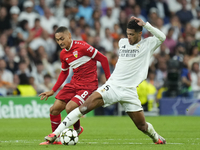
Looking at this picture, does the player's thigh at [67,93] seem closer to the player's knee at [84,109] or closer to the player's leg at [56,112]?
the player's leg at [56,112]

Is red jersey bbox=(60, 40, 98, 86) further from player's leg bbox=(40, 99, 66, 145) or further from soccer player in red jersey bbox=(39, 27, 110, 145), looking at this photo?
player's leg bbox=(40, 99, 66, 145)

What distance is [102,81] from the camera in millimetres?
15664

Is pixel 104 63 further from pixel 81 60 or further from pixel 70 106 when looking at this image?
pixel 70 106

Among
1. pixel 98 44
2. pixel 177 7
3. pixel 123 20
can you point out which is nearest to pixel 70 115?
pixel 98 44

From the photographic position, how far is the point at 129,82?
6918mm

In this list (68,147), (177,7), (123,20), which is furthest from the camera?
(177,7)

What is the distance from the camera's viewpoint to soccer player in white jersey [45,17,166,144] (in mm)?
6809

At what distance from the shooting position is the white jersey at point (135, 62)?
6926mm

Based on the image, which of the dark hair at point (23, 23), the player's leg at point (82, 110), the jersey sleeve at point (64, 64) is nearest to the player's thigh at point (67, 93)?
the jersey sleeve at point (64, 64)

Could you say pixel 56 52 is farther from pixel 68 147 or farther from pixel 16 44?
pixel 68 147

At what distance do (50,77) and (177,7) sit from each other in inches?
329

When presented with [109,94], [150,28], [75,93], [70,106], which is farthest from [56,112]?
[150,28]

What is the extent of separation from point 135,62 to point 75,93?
5.16 ft

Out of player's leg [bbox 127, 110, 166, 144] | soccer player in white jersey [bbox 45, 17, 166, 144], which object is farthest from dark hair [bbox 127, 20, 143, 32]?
player's leg [bbox 127, 110, 166, 144]
